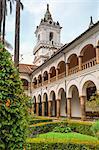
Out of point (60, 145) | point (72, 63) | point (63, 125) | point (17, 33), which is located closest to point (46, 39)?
point (72, 63)

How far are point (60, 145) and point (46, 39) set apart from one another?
124 feet

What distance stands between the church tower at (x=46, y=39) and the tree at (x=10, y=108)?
37580mm

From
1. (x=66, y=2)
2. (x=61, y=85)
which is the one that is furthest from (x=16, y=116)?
(x=61, y=85)

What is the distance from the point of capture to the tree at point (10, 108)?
3182 mm

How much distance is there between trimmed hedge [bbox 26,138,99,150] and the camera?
6164mm

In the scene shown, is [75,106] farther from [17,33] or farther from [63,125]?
[63,125]

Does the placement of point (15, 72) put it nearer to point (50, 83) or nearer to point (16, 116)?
point (16, 116)

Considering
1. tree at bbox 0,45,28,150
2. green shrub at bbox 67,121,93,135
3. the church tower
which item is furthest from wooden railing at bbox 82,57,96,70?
the church tower

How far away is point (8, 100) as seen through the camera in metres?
3.22

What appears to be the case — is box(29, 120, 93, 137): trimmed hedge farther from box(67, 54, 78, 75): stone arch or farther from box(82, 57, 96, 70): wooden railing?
box(67, 54, 78, 75): stone arch

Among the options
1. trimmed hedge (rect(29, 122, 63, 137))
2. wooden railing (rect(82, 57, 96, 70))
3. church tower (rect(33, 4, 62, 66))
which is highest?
church tower (rect(33, 4, 62, 66))

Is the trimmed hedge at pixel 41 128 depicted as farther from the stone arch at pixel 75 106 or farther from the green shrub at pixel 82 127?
the stone arch at pixel 75 106

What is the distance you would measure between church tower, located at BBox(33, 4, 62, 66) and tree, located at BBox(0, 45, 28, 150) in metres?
37.6

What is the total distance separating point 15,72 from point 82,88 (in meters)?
17.5
